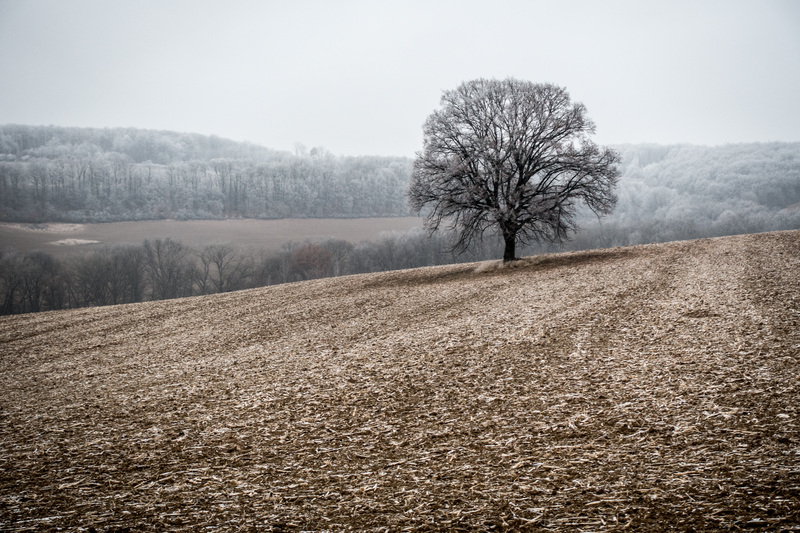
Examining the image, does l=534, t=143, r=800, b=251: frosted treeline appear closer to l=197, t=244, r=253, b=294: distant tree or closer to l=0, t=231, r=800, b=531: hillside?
l=197, t=244, r=253, b=294: distant tree

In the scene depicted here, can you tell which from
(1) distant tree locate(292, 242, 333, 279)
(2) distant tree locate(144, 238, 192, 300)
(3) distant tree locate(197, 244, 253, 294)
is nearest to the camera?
(2) distant tree locate(144, 238, 192, 300)

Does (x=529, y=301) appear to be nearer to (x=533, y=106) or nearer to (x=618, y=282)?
(x=618, y=282)

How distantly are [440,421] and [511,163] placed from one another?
65.4 ft

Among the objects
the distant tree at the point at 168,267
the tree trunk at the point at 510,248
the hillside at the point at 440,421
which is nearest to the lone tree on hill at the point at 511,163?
the tree trunk at the point at 510,248

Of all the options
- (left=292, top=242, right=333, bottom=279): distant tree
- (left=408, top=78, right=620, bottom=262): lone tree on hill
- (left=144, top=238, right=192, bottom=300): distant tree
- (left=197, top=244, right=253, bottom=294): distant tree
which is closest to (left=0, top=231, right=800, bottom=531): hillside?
(left=408, top=78, right=620, bottom=262): lone tree on hill

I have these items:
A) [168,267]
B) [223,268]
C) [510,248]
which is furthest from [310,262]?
[510,248]

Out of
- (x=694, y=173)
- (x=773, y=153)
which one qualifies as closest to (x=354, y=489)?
(x=694, y=173)

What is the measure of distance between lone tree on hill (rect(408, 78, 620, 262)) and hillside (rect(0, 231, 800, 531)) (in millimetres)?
8817

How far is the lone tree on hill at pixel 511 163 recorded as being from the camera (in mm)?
23359

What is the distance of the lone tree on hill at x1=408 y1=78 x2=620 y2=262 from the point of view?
23.4 meters

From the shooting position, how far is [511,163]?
80.0 ft

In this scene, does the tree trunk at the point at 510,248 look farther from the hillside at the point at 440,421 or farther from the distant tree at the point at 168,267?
the distant tree at the point at 168,267

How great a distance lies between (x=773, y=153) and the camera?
81375 millimetres

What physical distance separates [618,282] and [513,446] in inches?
524
